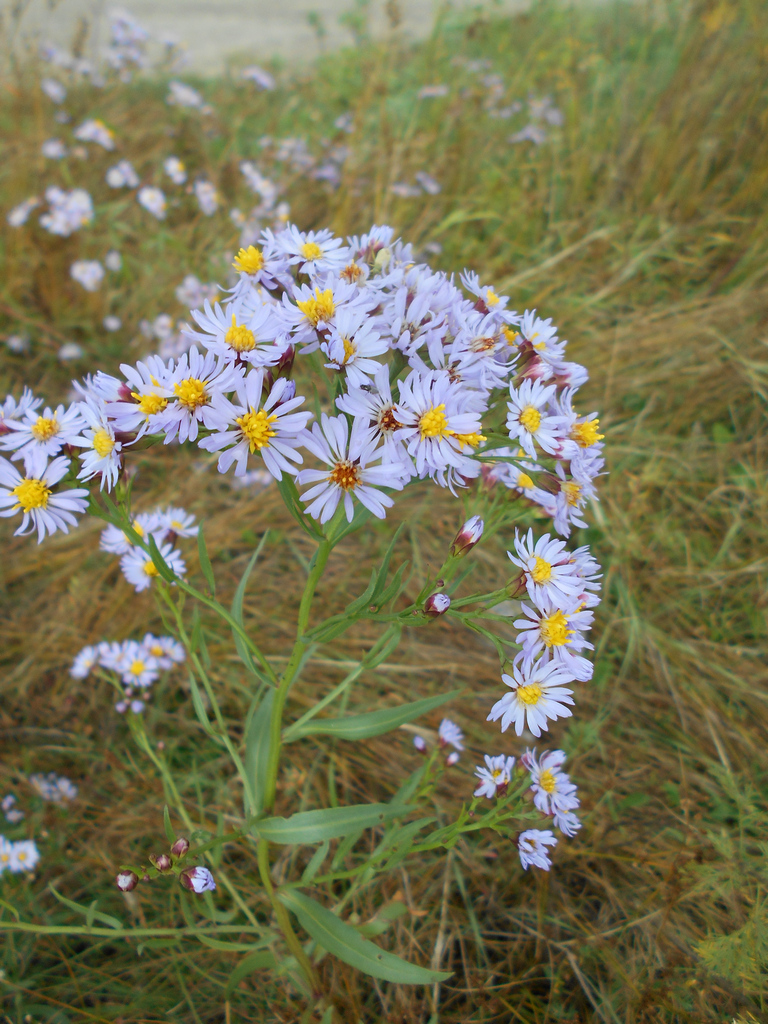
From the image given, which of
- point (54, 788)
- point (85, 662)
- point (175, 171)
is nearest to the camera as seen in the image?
point (54, 788)

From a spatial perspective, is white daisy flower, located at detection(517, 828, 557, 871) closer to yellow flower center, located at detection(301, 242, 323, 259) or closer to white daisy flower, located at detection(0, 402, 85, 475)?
white daisy flower, located at detection(0, 402, 85, 475)

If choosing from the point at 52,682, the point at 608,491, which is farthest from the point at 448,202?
the point at 52,682

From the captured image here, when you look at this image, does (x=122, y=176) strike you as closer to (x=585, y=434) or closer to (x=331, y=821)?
(x=585, y=434)

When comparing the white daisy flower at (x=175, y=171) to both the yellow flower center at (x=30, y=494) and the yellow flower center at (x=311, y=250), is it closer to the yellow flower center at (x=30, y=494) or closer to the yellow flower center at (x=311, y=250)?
the yellow flower center at (x=311, y=250)

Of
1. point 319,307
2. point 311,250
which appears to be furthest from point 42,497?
point 311,250

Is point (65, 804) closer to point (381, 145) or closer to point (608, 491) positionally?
point (608, 491)

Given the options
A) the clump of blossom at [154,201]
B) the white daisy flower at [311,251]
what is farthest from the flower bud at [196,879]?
the clump of blossom at [154,201]
